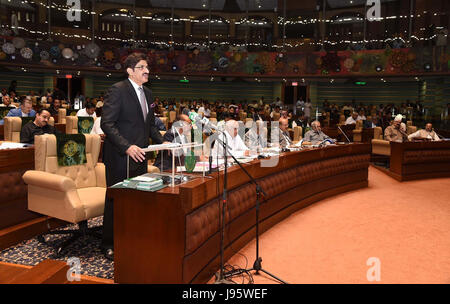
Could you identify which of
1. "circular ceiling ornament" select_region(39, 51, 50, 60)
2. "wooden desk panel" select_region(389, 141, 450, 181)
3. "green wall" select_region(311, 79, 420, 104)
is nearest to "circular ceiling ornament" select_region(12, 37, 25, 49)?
"circular ceiling ornament" select_region(39, 51, 50, 60)

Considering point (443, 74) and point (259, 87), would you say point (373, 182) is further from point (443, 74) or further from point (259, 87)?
point (259, 87)

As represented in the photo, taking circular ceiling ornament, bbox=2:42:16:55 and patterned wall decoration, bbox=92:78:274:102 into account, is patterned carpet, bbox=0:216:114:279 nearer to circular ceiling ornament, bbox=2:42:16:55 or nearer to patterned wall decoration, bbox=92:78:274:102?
circular ceiling ornament, bbox=2:42:16:55

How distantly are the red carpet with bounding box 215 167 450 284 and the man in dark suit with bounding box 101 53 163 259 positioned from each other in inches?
47.3

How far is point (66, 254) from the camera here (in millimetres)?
3477

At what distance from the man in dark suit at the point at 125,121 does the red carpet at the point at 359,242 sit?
1200 mm

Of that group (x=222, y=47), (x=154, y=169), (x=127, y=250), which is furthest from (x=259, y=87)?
(x=127, y=250)

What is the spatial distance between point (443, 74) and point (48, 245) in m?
16.9

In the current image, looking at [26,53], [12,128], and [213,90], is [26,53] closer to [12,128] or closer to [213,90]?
[213,90]

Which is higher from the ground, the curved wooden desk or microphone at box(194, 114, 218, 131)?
microphone at box(194, 114, 218, 131)

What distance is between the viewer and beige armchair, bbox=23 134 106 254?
327cm

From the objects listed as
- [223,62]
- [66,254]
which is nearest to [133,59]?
[66,254]

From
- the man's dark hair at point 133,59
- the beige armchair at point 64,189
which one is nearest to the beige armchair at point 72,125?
the beige armchair at point 64,189

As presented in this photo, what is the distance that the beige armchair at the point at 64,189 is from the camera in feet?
10.7

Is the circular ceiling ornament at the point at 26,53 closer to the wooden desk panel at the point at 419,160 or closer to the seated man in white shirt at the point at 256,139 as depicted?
the seated man in white shirt at the point at 256,139
